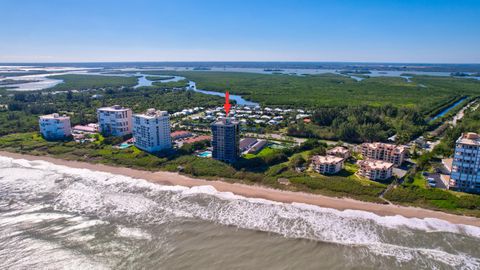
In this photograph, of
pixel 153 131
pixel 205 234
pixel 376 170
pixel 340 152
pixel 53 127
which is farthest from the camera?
pixel 53 127

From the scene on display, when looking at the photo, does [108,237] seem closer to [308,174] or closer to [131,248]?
[131,248]

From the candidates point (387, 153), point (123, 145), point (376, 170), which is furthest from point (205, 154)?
point (387, 153)

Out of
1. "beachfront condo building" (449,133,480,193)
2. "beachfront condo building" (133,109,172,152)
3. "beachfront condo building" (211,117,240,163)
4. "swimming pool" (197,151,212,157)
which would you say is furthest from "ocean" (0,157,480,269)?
"beachfront condo building" (133,109,172,152)

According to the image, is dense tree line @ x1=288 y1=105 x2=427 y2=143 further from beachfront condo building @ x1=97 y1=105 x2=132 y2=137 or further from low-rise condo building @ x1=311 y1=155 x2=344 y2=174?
beachfront condo building @ x1=97 y1=105 x2=132 y2=137

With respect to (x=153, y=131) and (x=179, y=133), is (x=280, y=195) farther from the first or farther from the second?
(x=179, y=133)

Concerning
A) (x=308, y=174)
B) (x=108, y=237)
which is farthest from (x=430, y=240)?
(x=108, y=237)

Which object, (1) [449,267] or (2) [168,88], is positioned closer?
(1) [449,267]

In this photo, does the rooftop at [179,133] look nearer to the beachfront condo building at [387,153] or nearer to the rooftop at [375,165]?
the beachfront condo building at [387,153]
